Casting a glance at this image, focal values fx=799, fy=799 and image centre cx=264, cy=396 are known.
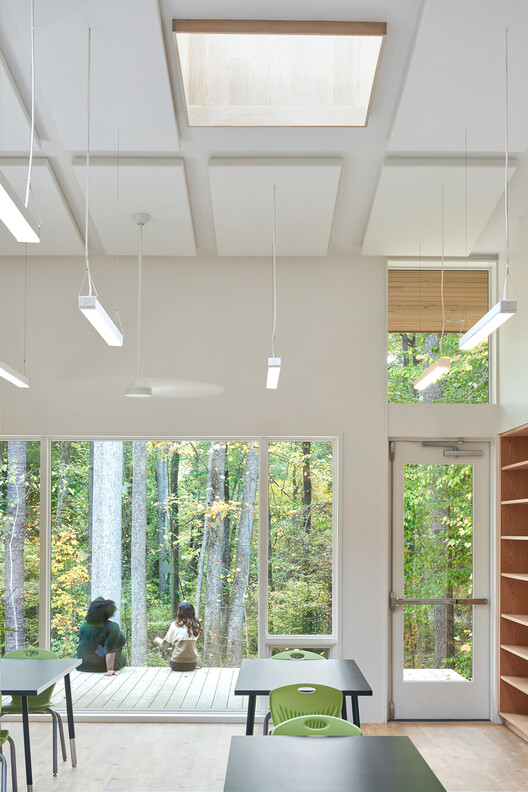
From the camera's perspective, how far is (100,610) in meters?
6.57

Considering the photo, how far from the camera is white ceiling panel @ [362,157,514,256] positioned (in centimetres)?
543

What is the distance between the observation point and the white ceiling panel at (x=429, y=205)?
17.8 feet

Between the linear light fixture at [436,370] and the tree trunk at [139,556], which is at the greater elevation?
the linear light fixture at [436,370]

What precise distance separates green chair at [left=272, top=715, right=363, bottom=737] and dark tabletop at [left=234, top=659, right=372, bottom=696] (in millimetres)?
519

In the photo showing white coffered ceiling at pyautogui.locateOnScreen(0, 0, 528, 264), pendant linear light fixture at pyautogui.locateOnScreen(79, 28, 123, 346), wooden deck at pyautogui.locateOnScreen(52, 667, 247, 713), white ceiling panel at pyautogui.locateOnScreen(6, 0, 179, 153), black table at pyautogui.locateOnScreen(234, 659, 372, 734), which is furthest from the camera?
wooden deck at pyautogui.locateOnScreen(52, 667, 247, 713)

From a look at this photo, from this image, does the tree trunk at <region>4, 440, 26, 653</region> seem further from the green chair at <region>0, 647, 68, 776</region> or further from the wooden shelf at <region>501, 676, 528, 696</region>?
the wooden shelf at <region>501, 676, 528, 696</region>

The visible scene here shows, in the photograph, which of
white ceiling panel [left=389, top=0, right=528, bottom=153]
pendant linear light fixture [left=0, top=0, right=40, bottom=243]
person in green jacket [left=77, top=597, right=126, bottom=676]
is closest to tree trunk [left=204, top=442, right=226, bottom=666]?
person in green jacket [left=77, top=597, right=126, bottom=676]

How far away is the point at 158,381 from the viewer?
666 cm

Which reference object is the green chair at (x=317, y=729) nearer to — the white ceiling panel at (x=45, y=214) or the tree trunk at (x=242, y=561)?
the tree trunk at (x=242, y=561)

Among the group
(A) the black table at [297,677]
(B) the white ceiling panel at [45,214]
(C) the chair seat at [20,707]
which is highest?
(B) the white ceiling panel at [45,214]

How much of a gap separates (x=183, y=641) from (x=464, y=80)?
4.65 m

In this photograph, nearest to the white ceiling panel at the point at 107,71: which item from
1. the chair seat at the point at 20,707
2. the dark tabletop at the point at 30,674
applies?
the dark tabletop at the point at 30,674

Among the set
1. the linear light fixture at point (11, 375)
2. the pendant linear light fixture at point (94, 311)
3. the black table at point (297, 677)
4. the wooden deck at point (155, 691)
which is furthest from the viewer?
the wooden deck at point (155, 691)

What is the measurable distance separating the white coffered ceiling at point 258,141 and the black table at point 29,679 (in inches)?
126
